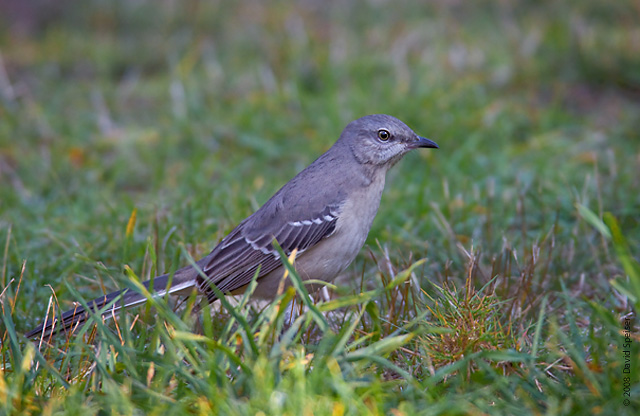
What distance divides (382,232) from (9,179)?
3549mm

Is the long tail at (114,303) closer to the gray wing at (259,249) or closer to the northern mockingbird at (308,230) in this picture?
the northern mockingbird at (308,230)

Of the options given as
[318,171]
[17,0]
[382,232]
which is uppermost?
[17,0]

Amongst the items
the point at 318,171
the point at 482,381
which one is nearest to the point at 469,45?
the point at 318,171

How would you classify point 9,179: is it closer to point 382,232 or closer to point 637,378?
point 382,232

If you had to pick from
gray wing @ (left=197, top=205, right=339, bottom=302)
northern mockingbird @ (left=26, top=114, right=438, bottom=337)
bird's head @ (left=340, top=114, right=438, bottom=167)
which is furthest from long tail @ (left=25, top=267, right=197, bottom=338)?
bird's head @ (left=340, top=114, right=438, bottom=167)

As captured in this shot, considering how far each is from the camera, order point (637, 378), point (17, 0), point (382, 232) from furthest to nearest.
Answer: point (17, 0) → point (382, 232) → point (637, 378)

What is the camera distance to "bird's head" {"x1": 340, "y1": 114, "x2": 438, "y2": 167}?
4820 millimetres

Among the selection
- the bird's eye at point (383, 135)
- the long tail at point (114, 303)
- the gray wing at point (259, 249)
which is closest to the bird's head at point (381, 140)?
the bird's eye at point (383, 135)

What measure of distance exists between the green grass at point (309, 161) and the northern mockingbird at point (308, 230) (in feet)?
0.74

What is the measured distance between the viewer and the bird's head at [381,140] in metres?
4.82

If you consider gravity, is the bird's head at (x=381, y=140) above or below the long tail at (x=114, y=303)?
above

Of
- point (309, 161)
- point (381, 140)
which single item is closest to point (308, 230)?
point (381, 140)

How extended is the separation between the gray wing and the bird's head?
0.54 meters

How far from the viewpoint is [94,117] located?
8.13 m
